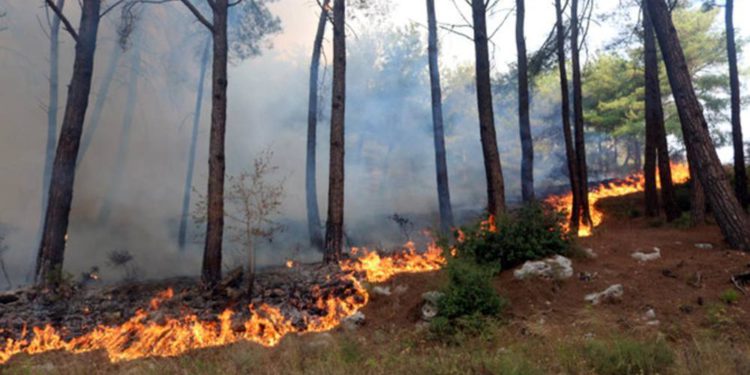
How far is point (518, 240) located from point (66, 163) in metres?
8.67

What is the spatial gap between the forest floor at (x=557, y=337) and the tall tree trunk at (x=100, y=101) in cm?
1259

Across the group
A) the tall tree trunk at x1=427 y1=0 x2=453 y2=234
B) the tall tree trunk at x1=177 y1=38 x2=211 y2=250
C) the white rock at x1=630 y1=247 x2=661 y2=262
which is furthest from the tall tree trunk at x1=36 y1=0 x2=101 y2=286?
the white rock at x1=630 y1=247 x2=661 y2=262

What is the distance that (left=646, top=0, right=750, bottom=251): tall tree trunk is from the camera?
7.54 meters

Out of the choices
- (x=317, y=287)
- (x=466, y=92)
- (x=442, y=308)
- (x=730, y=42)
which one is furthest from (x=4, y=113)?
(x=466, y=92)

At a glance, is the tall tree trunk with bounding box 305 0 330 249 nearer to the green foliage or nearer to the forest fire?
the forest fire

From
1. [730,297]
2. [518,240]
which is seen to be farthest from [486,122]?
[730,297]

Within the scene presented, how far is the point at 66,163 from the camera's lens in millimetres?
9406

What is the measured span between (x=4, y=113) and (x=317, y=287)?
13094mm

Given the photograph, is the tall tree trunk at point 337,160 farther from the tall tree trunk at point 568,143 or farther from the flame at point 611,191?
the flame at point 611,191

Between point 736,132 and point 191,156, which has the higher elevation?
point 191,156

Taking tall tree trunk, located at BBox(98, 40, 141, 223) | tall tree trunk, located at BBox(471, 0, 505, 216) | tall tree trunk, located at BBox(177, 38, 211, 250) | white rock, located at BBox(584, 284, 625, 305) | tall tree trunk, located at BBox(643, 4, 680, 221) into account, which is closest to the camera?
white rock, located at BBox(584, 284, 625, 305)

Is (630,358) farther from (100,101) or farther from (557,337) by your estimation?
(100,101)

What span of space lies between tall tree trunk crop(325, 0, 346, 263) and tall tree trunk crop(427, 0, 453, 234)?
4464mm

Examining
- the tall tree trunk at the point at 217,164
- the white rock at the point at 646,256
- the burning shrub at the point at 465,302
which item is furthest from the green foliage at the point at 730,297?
the tall tree trunk at the point at 217,164
